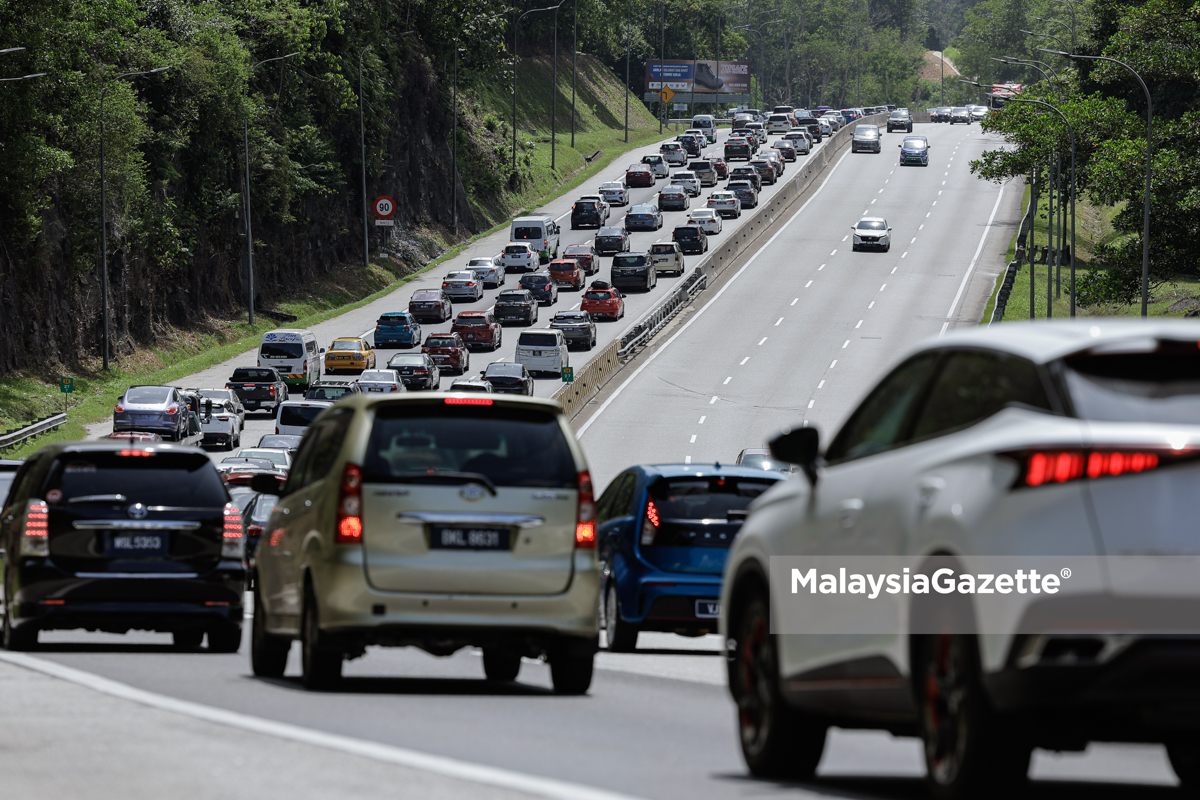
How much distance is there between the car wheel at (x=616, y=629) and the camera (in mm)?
16047

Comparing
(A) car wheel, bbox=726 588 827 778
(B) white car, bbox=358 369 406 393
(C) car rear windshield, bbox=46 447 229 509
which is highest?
(A) car wheel, bbox=726 588 827 778

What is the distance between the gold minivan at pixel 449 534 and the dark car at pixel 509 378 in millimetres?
46646

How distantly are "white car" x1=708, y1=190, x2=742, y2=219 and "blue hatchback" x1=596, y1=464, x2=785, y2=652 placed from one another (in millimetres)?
89171

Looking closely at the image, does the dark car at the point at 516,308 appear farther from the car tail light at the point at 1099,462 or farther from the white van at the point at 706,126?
the white van at the point at 706,126

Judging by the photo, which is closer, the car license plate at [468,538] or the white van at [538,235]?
the car license plate at [468,538]

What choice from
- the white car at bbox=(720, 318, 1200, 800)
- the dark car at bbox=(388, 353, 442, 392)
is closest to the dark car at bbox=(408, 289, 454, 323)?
the dark car at bbox=(388, 353, 442, 392)

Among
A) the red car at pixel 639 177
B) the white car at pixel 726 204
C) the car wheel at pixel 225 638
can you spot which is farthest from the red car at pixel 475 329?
the car wheel at pixel 225 638

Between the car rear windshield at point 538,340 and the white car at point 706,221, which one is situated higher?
the white car at point 706,221

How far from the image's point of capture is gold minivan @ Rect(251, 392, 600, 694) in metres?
11.1

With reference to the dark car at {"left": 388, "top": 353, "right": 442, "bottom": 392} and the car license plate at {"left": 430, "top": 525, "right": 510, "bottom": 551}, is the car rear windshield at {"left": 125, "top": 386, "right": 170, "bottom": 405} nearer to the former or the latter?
the dark car at {"left": 388, "top": 353, "right": 442, "bottom": 392}

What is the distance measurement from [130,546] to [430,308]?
208 ft

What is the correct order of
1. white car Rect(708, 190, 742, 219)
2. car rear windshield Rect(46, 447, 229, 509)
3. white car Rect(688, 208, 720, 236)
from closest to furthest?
car rear windshield Rect(46, 447, 229, 509) → white car Rect(688, 208, 720, 236) → white car Rect(708, 190, 742, 219)

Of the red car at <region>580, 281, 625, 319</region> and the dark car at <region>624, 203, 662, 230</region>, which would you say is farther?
the dark car at <region>624, 203, 662, 230</region>

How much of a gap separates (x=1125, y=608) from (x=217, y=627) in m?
10.5
